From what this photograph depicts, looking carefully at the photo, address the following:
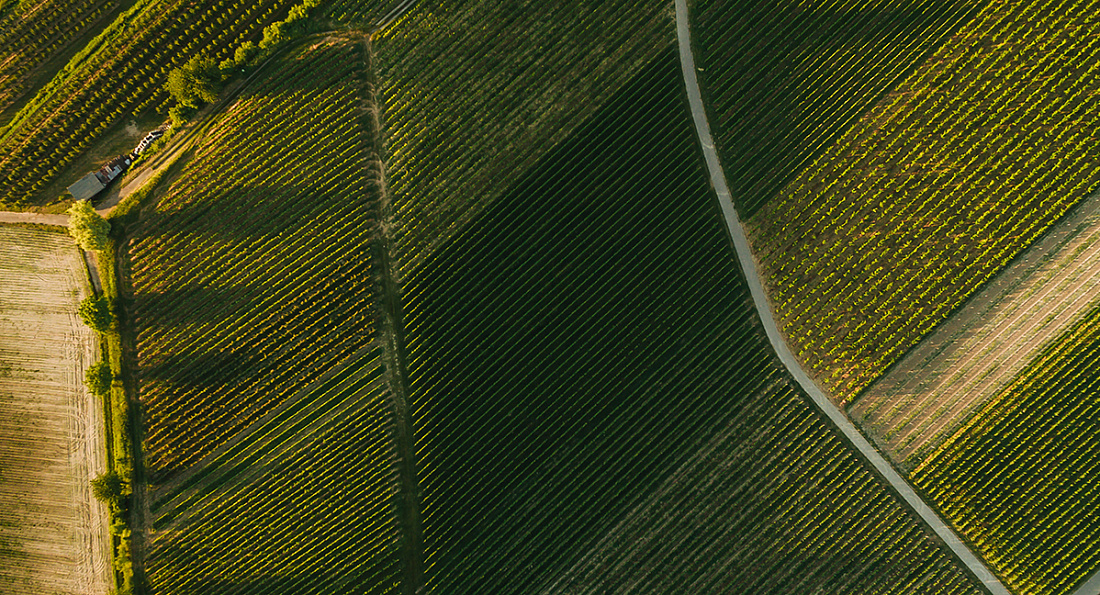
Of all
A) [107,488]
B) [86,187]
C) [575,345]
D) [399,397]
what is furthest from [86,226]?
[575,345]

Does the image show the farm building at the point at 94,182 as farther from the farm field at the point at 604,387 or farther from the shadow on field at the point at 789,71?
the shadow on field at the point at 789,71

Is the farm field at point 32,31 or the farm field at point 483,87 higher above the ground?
the farm field at point 32,31

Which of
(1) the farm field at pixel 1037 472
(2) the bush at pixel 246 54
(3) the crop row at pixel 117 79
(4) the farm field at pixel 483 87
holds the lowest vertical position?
(1) the farm field at pixel 1037 472

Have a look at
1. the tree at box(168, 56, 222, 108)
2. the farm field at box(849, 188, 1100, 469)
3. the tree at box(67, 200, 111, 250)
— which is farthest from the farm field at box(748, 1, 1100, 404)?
the tree at box(67, 200, 111, 250)

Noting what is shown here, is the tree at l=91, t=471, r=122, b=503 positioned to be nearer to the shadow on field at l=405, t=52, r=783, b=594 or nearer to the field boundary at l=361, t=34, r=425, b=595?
the field boundary at l=361, t=34, r=425, b=595

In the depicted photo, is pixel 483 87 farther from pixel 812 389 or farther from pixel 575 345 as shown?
pixel 812 389

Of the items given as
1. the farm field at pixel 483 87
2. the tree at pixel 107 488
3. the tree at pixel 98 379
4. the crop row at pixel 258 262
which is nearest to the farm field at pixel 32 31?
the crop row at pixel 258 262
